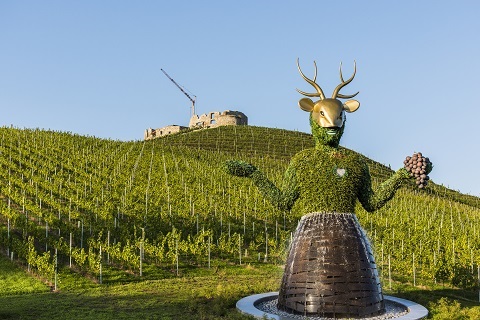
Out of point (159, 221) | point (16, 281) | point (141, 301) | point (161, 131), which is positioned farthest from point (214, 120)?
point (141, 301)

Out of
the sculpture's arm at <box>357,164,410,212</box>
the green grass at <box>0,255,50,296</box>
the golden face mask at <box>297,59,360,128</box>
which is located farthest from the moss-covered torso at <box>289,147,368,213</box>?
the green grass at <box>0,255,50,296</box>

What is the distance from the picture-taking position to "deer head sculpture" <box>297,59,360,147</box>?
402 inches

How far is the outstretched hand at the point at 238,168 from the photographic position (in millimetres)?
10641

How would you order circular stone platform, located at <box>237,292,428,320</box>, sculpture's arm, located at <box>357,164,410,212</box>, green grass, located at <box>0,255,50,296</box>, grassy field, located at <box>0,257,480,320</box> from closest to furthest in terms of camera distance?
circular stone platform, located at <box>237,292,428,320</box>, sculpture's arm, located at <box>357,164,410,212</box>, grassy field, located at <box>0,257,480,320</box>, green grass, located at <box>0,255,50,296</box>

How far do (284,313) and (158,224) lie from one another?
17144 mm

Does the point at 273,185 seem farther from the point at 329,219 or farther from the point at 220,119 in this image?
the point at 220,119

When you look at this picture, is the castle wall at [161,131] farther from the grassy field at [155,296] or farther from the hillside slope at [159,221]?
the grassy field at [155,296]

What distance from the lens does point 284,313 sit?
1007 cm

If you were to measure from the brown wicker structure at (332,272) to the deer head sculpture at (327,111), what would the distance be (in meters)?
1.59

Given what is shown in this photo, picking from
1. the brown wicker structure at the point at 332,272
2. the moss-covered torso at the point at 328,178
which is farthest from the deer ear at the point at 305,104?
the brown wicker structure at the point at 332,272

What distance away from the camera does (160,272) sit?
2172 cm

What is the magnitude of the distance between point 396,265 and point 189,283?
385 inches

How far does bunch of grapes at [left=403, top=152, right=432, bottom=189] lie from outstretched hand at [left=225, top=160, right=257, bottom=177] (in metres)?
3.15

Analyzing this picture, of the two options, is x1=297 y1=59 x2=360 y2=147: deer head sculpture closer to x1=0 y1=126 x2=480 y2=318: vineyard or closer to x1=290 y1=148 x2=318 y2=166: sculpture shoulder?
x1=290 y1=148 x2=318 y2=166: sculpture shoulder
